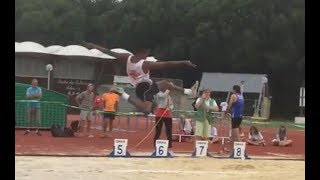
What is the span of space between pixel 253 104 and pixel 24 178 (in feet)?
89.2

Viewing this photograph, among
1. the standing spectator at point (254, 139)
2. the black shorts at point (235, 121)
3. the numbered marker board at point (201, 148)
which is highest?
the black shorts at point (235, 121)

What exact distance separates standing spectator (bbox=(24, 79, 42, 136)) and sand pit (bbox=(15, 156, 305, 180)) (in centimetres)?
511

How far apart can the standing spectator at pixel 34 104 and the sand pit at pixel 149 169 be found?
511 cm

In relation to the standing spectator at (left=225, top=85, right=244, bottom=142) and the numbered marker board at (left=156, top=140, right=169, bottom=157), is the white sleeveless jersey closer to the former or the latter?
the standing spectator at (left=225, top=85, right=244, bottom=142)

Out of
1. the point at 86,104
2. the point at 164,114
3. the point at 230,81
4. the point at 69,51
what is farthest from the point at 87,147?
the point at 230,81

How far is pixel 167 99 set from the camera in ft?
44.5

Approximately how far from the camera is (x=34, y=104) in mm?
16109

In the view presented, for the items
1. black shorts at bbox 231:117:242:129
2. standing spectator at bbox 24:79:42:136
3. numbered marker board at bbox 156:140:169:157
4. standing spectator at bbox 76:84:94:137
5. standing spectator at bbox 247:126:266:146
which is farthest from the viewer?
standing spectator at bbox 76:84:94:137

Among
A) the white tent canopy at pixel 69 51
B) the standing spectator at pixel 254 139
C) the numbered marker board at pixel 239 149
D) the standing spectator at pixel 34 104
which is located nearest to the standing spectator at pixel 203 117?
the numbered marker board at pixel 239 149

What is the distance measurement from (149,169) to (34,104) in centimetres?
710

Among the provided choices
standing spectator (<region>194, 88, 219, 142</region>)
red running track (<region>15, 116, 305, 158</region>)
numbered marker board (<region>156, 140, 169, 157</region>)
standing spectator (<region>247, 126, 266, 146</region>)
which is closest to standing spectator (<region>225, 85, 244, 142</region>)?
standing spectator (<region>194, 88, 219, 142</region>)

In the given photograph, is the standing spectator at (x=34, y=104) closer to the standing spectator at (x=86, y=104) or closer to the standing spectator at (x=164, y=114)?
the standing spectator at (x=86, y=104)

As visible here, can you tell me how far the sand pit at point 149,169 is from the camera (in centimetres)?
884

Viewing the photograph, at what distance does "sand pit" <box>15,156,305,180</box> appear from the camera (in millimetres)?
8836
